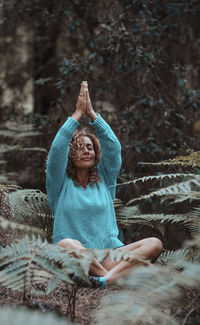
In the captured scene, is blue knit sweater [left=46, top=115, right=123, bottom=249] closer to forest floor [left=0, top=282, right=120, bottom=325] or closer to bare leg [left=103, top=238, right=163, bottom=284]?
bare leg [left=103, top=238, right=163, bottom=284]

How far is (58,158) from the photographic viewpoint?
3.22 meters

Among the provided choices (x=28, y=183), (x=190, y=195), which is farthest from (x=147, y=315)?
(x=28, y=183)

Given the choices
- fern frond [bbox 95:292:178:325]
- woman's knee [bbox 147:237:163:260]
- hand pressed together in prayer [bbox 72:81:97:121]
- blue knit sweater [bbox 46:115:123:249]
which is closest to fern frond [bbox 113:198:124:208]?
blue knit sweater [bbox 46:115:123:249]

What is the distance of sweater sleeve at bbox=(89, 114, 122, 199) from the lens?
337 centimetres

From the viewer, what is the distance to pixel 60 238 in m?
3.16


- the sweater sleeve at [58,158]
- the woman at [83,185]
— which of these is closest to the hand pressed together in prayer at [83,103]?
the woman at [83,185]

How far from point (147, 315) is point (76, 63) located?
162 inches

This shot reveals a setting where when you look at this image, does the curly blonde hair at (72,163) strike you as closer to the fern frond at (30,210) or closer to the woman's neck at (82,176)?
the woman's neck at (82,176)

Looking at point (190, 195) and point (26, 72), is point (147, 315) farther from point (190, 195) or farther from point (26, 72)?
point (26, 72)

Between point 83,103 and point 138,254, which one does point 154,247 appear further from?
point 83,103

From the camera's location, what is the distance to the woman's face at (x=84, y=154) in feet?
11.2

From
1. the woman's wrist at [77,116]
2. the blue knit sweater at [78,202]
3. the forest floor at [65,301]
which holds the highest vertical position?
the woman's wrist at [77,116]

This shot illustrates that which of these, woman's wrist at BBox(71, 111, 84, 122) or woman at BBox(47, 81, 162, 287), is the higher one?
woman's wrist at BBox(71, 111, 84, 122)

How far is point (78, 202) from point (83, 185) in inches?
9.1
